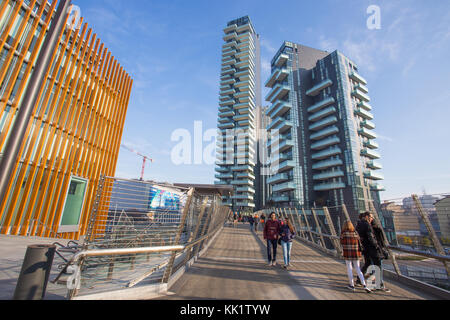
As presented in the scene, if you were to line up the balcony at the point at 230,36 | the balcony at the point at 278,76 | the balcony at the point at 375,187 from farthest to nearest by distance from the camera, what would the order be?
1. the balcony at the point at 230,36
2. the balcony at the point at 278,76
3. the balcony at the point at 375,187

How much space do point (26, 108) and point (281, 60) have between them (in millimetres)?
71746

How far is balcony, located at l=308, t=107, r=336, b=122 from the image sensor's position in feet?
177

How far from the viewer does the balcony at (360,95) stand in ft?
184

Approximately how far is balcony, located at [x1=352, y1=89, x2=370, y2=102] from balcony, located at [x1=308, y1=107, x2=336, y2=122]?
8.97 m

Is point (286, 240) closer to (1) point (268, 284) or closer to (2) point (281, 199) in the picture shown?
(1) point (268, 284)

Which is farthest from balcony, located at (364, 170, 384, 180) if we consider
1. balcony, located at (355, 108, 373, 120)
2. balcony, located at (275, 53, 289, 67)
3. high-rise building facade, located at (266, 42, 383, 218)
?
balcony, located at (275, 53, 289, 67)

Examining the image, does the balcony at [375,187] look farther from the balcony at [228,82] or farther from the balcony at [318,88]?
the balcony at [228,82]

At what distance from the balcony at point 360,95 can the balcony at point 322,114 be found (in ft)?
29.4

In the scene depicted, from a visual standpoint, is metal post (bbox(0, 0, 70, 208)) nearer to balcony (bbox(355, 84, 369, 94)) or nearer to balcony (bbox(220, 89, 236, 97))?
balcony (bbox(355, 84, 369, 94))

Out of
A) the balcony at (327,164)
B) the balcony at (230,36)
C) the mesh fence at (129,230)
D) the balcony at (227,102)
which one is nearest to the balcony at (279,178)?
the balcony at (327,164)

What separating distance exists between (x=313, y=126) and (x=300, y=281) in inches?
2322

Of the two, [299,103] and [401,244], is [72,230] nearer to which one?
[401,244]

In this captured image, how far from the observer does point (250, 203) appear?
73.0m

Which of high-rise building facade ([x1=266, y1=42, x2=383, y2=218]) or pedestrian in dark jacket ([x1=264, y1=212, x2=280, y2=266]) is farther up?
high-rise building facade ([x1=266, y1=42, x2=383, y2=218])
